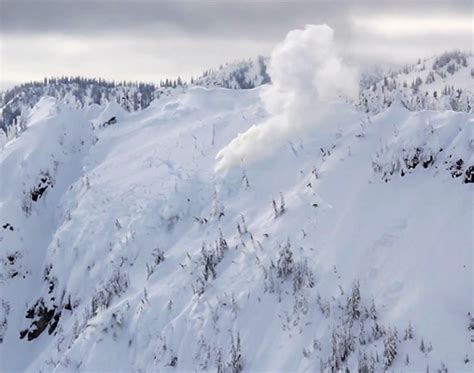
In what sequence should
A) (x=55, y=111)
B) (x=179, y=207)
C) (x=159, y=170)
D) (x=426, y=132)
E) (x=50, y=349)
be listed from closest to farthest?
(x=426, y=132) → (x=50, y=349) → (x=179, y=207) → (x=159, y=170) → (x=55, y=111)

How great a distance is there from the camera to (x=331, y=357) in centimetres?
995

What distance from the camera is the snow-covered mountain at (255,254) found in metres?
10.6

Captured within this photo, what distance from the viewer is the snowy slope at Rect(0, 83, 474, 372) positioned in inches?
418

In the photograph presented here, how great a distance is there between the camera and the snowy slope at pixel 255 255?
10609 mm

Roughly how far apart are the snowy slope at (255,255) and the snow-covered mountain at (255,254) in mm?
43

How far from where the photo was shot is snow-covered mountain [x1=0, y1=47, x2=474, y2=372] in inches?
417

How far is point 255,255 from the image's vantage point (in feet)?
44.1

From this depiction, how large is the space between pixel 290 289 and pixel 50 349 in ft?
25.8

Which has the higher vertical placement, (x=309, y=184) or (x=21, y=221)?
(x=309, y=184)

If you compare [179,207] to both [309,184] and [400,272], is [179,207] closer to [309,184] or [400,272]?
[309,184]

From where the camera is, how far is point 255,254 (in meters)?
13.5

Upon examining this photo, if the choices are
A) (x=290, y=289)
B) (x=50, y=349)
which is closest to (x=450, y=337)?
(x=290, y=289)

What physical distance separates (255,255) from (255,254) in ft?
0.12

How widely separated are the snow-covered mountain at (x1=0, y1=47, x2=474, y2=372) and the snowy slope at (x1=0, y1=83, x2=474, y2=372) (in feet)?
Result: 0.14
